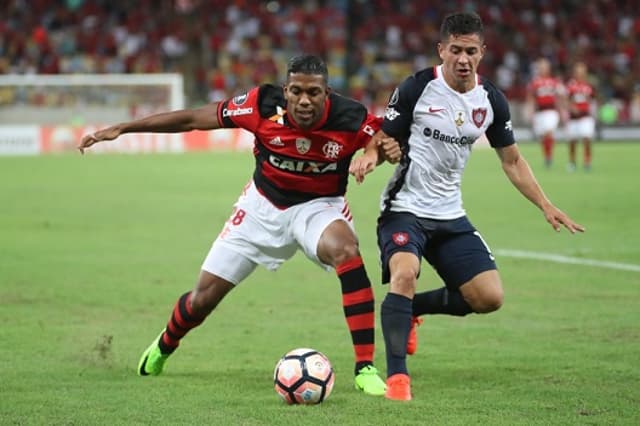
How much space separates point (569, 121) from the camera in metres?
26.1

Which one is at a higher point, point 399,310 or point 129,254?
point 399,310

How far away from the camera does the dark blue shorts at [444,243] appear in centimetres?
678

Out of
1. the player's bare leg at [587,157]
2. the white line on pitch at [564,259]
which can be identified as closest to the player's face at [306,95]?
the white line on pitch at [564,259]

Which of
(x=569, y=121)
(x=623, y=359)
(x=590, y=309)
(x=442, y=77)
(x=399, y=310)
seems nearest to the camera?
(x=399, y=310)

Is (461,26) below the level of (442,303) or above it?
above

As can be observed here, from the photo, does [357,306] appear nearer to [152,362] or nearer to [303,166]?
[303,166]

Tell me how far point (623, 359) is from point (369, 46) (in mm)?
32349

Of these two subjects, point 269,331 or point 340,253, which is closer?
point 340,253

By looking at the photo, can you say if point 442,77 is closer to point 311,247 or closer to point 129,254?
point 311,247

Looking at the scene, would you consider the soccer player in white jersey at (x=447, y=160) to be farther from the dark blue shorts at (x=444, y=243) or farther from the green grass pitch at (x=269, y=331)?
the green grass pitch at (x=269, y=331)

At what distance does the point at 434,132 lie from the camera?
6.91 metres

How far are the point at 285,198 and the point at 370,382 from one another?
123cm

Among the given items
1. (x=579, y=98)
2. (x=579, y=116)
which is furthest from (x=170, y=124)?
(x=579, y=98)

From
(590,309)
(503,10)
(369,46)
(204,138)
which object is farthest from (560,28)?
(590,309)
